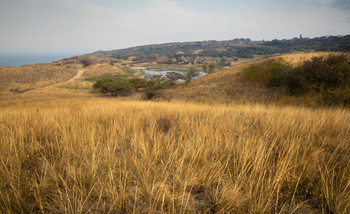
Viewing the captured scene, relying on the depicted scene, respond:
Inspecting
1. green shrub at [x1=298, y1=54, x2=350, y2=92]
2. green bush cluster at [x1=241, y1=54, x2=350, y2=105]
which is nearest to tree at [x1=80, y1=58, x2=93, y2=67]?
green bush cluster at [x1=241, y1=54, x2=350, y2=105]

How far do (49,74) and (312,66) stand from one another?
79053 mm

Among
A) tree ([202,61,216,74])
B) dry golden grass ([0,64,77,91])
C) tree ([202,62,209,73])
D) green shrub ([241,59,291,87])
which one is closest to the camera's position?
green shrub ([241,59,291,87])

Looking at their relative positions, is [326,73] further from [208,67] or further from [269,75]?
[208,67]

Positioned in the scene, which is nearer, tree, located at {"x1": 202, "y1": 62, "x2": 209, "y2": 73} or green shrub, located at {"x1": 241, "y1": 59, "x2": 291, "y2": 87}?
green shrub, located at {"x1": 241, "y1": 59, "x2": 291, "y2": 87}

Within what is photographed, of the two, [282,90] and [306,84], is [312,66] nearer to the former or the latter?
[306,84]

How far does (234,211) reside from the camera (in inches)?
48.2

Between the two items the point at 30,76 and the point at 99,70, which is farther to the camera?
the point at 99,70

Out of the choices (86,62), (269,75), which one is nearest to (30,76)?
(86,62)

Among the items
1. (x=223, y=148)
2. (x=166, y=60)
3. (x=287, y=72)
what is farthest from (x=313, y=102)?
(x=166, y=60)

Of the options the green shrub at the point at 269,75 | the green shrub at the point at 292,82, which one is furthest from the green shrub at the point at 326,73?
the green shrub at the point at 269,75

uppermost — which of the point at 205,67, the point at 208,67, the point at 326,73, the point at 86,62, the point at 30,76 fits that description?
the point at 86,62

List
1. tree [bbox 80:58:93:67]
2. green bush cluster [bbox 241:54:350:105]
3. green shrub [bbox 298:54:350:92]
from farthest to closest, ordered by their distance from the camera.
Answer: tree [bbox 80:58:93:67] → green shrub [bbox 298:54:350:92] → green bush cluster [bbox 241:54:350:105]

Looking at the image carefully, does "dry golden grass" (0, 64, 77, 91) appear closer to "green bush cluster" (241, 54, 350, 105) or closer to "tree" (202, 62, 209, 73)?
"tree" (202, 62, 209, 73)

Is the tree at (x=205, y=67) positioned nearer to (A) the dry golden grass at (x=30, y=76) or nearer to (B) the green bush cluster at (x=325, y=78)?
(B) the green bush cluster at (x=325, y=78)
